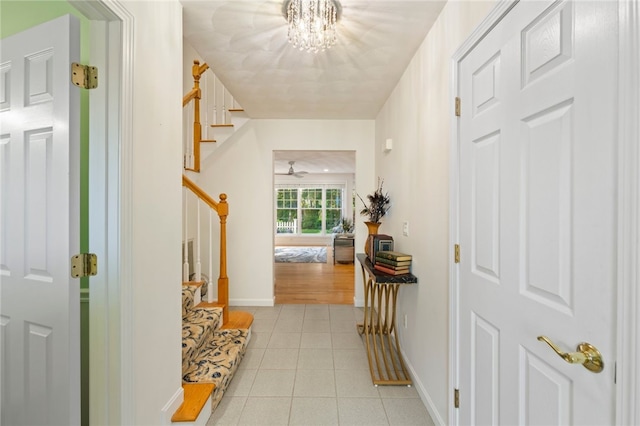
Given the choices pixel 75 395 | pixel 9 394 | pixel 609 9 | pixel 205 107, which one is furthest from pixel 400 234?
pixel 205 107

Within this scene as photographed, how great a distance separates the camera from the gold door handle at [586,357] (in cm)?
72

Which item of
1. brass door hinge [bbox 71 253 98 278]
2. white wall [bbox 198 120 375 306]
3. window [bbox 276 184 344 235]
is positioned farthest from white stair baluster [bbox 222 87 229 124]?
window [bbox 276 184 344 235]

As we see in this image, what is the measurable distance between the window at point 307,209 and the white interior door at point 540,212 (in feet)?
27.6

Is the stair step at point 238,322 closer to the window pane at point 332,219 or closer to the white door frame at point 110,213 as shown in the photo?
the white door frame at point 110,213

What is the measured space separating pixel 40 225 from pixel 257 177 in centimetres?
271

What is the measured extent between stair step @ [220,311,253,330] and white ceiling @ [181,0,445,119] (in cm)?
234

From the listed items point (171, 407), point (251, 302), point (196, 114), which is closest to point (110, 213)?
point (171, 407)

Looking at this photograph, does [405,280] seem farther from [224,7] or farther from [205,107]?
[205,107]

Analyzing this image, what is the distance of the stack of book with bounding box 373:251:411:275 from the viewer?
210cm

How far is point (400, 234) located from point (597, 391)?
1.77 meters

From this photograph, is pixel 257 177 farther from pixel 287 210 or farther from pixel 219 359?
pixel 287 210

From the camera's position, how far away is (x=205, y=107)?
12.9ft

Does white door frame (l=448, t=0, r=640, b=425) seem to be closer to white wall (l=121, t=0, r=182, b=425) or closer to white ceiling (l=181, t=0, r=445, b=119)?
white ceiling (l=181, t=0, r=445, b=119)

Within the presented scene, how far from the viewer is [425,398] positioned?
6.07 ft
